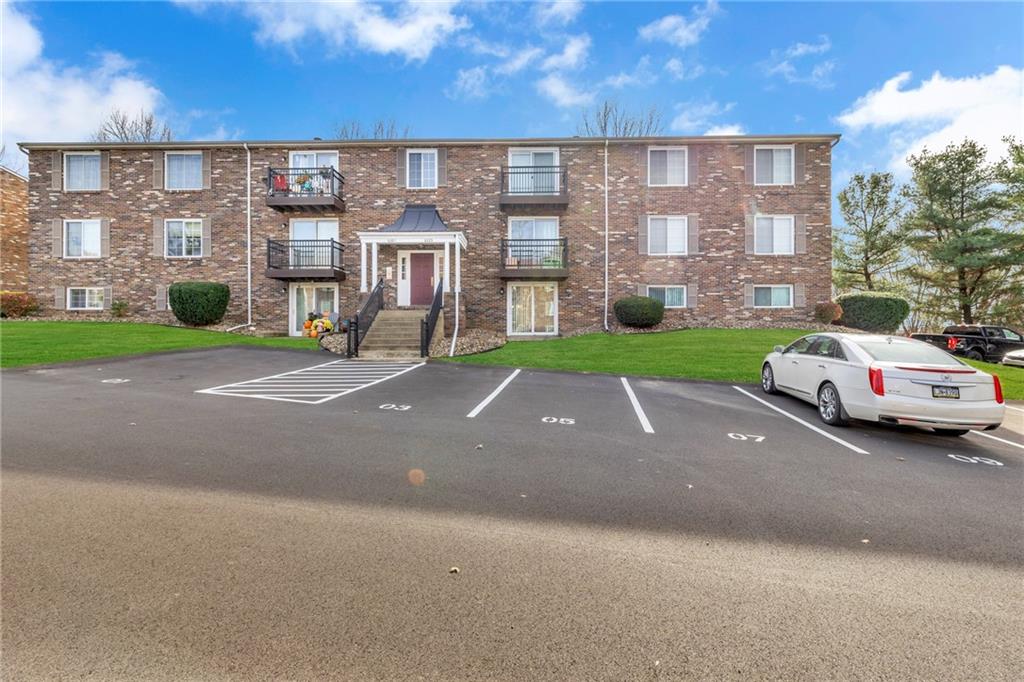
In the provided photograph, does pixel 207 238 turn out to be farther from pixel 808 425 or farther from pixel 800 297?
pixel 800 297

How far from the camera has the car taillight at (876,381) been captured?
6.04 m

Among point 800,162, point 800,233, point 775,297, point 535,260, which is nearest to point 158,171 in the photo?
point 535,260

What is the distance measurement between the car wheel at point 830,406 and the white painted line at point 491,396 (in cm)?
522

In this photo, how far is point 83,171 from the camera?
66.7ft

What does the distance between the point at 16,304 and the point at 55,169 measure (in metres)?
6.12

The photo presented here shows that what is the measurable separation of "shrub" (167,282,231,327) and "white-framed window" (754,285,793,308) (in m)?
22.7

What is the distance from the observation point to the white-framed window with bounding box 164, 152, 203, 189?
797 inches

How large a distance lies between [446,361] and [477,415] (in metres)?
6.60

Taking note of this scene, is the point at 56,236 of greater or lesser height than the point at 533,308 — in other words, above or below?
above

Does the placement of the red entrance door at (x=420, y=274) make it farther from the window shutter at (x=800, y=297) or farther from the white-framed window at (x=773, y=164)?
the window shutter at (x=800, y=297)

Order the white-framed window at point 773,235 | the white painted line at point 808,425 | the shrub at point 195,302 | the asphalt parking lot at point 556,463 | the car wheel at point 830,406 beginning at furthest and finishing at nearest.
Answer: the white-framed window at point 773,235 < the shrub at point 195,302 < the car wheel at point 830,406 < the white painted line at point 808,425 < the asphalt parking lot at point 556,463

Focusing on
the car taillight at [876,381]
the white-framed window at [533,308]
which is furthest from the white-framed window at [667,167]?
the car taillight at [876,381]

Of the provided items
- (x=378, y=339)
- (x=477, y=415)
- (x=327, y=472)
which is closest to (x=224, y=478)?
(x=327, y=472)

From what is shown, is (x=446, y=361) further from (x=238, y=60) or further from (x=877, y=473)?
(x=238, y=60)
